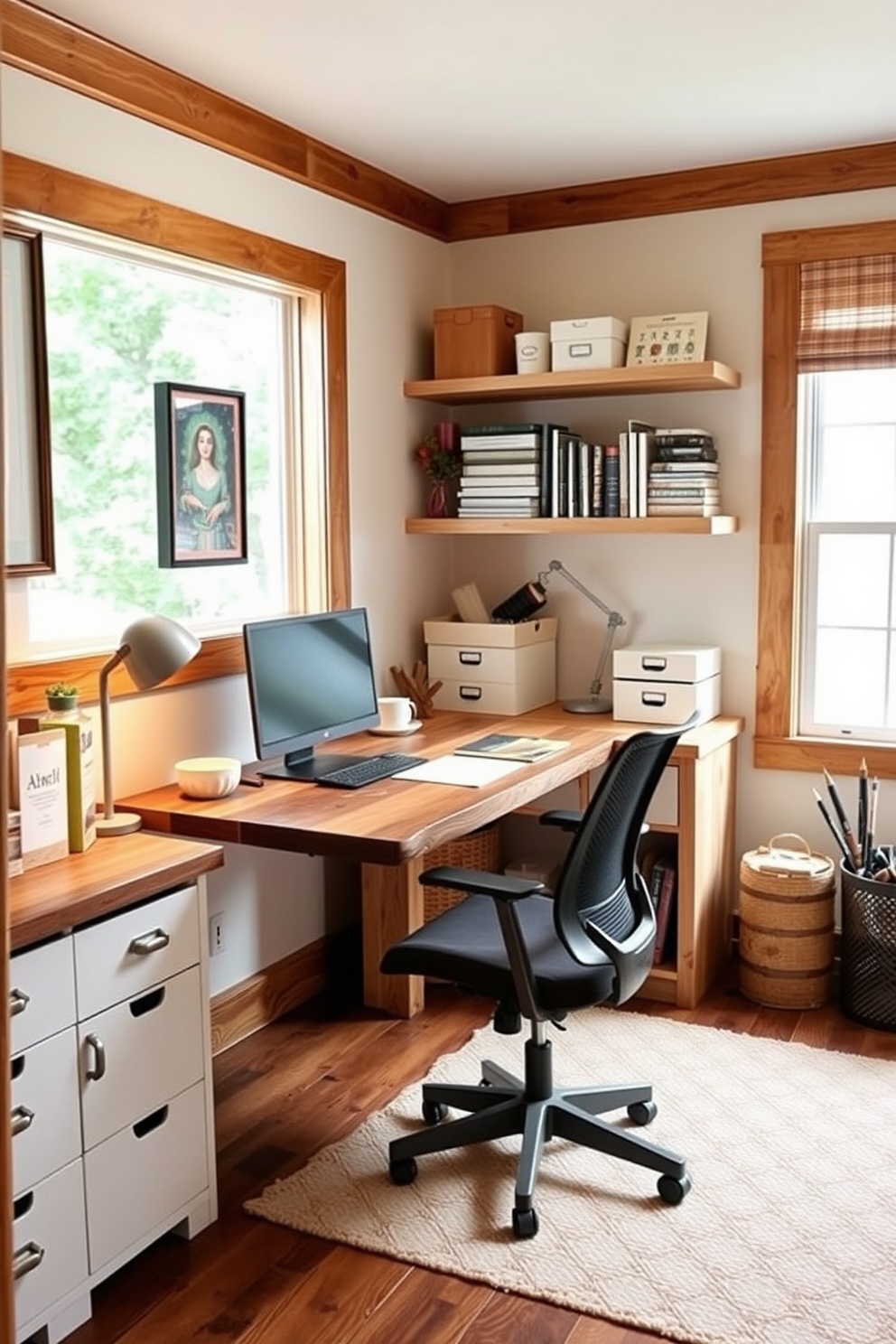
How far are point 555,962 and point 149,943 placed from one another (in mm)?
795

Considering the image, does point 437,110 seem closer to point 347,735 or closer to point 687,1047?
point 347,735

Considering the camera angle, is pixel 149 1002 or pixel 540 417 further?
pixel 540 417

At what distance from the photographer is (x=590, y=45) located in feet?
9.31

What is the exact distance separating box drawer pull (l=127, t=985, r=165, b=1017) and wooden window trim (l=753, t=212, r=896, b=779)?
2.19 m

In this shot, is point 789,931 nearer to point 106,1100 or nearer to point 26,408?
point 106,1100

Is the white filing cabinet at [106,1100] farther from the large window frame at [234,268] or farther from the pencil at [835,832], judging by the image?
the pencil at [835,832]

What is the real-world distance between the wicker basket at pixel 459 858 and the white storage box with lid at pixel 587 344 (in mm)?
1437

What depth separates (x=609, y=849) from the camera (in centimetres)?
256

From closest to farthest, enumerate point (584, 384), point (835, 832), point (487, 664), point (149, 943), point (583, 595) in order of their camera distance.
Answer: point (149, 943) → point (835, 832) → point (584, 384) → point (487, 664) → point (583, 595)

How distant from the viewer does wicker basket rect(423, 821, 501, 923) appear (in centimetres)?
380

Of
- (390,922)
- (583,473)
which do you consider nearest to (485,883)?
(390,922)

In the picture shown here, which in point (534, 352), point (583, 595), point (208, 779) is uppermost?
point (534, 352)

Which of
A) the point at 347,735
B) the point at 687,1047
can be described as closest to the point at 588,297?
the point at 347,735

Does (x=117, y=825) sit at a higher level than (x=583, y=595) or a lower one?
lower
